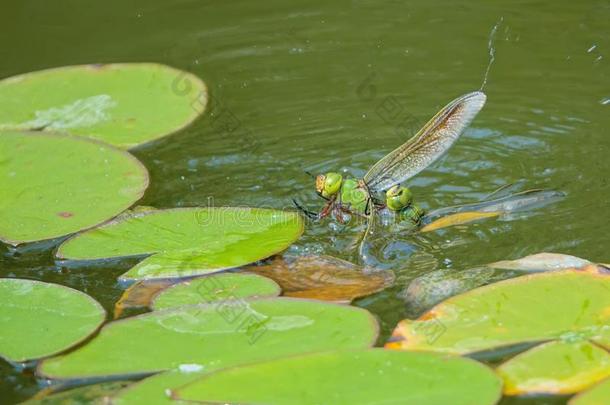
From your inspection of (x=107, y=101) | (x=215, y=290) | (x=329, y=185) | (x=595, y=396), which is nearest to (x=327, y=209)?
(x=329, y=185)

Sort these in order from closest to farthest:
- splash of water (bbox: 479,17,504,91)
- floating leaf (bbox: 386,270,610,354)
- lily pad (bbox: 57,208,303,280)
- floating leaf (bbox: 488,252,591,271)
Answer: floating leaf (bbox: 386,270,610,354) < floating leaf (bbox: 488,252,591,271) < lily pad (bbox: 57,208,303,280) < splash of water (bbox: 479,17,504,91)

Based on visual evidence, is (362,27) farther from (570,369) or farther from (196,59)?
(570,369)

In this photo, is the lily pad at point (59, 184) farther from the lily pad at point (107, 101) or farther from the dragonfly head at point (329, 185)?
the dragonfly head at point (329, 185)

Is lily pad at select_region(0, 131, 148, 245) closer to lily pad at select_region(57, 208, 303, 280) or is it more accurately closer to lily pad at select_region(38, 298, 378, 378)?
lily pad at select_region(57, 208, 303, 280)

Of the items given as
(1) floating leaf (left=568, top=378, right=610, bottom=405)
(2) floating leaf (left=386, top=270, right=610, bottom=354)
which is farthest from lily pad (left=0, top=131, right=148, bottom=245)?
(1) floating leaf (left=568, top=378, right=610, bottom=405)

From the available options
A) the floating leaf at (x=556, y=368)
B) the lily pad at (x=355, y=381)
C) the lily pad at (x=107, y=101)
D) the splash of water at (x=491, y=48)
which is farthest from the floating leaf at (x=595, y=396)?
the lily pad at (x=107, y=101)

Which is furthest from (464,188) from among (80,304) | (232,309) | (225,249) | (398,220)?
(80,304)

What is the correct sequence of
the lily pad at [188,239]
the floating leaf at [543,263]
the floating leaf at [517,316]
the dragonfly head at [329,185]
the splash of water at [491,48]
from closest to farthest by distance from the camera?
the floating leaf at [517,316] < the floating leaf at [543,263] < the lily pad at [188,239] < the dragonfly head at [329,185] < the splash of water at [491,48]
